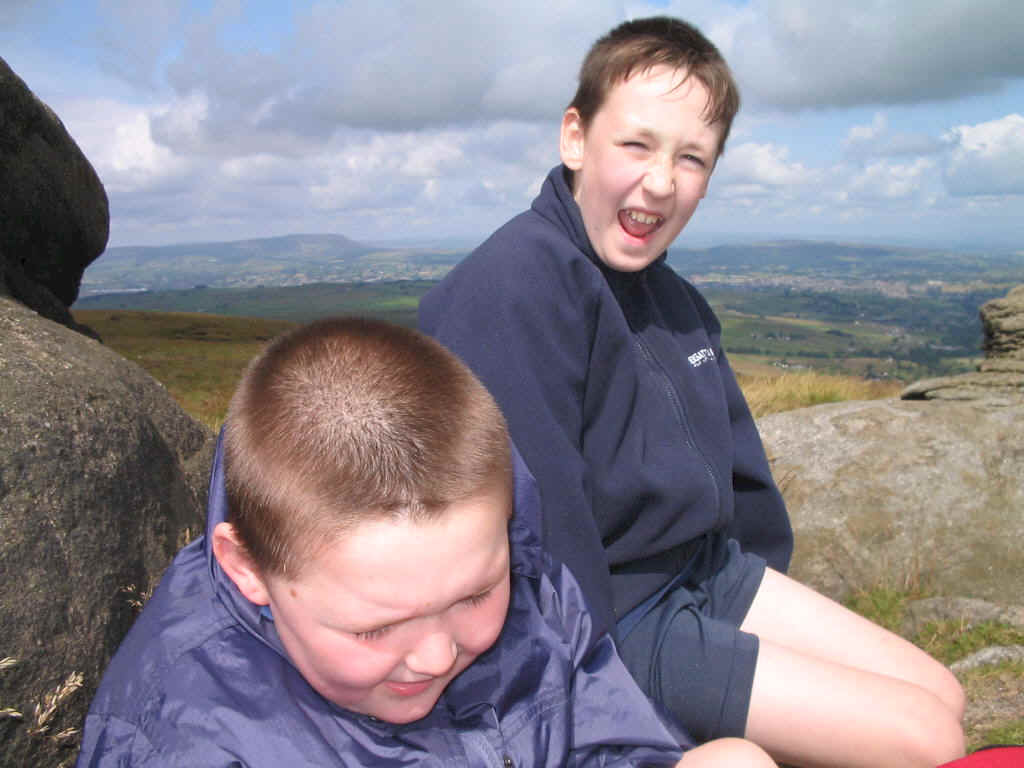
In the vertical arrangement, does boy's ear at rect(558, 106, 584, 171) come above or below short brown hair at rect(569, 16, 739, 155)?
below

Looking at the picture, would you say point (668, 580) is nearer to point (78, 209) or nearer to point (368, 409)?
Result: point (368, 409)

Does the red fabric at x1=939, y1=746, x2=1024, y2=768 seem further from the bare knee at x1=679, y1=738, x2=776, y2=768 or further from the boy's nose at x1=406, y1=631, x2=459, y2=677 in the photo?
the boy's nose at x1=406, y1=631, x2=459, y2=677

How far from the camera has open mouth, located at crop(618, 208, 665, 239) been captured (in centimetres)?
306

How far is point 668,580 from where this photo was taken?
9.73ft

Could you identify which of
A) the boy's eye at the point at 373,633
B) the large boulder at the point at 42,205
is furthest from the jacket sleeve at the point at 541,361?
the large boulder at the point at 42,205

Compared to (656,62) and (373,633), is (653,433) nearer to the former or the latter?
(656,62)

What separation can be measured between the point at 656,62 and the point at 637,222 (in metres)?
0.61

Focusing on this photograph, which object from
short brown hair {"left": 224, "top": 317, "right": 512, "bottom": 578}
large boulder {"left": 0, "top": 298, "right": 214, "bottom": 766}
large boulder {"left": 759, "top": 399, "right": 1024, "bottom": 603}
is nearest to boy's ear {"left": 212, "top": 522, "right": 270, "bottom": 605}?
short brown hair {"left": 224, "top": 317, "right": 512, "bottom": 578}

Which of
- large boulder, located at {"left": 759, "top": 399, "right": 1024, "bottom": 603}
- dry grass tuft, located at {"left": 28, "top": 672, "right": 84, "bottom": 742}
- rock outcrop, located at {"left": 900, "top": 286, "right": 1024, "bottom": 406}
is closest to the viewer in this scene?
dry grass tuft, located at {"left": 28, "top": 672, "right": 84, "bottom": 742}

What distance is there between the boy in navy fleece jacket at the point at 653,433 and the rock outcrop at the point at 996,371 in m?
4.99

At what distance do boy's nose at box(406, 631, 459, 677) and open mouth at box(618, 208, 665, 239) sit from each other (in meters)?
1.90

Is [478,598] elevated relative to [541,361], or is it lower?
lower

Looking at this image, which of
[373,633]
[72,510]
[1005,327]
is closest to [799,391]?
[1005,327]

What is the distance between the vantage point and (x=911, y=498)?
607 cm
